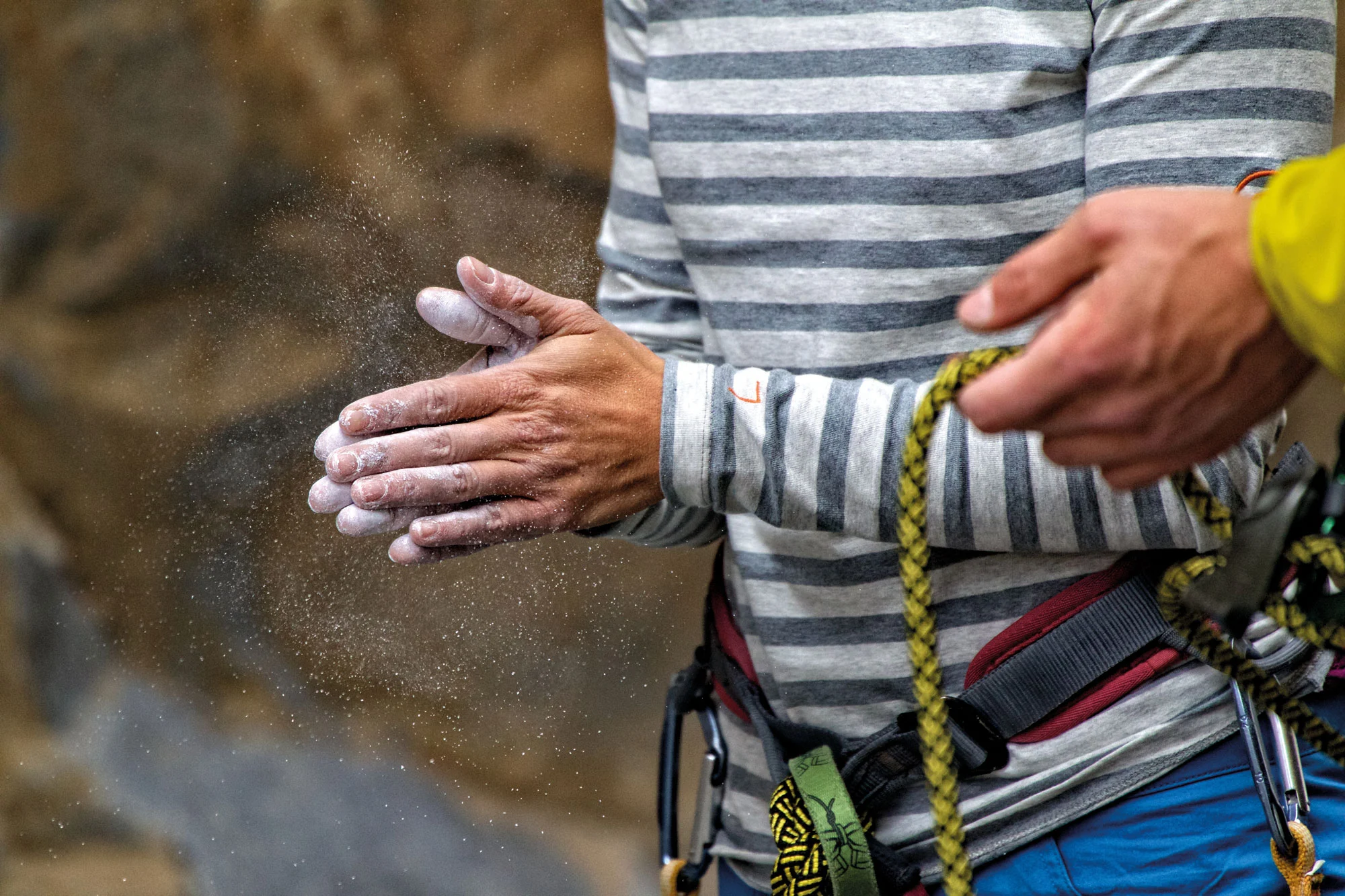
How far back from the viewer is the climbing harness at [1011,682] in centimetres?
38

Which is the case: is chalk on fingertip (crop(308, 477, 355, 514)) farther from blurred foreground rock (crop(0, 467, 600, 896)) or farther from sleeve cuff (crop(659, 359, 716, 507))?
blurred foreground rock (crop(0, 467, 600, 896))

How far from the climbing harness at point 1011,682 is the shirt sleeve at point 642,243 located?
18 centimetres

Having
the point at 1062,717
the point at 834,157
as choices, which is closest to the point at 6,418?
the point at 834,157

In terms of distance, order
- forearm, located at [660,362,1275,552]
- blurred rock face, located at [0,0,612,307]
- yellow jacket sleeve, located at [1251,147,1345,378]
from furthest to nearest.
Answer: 1. blurred rock face, located at [0,0,612,307]
2. forearm, located at [660,362,1275,552]
3. yellow jacket sleeve, located at [1251,147,1345,378]

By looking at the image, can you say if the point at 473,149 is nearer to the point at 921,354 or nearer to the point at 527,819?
the point at 921,354

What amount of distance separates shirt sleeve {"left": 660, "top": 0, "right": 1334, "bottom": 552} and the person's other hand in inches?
8.2

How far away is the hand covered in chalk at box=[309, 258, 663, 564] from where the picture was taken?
58 centimetres

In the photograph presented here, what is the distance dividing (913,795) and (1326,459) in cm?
80

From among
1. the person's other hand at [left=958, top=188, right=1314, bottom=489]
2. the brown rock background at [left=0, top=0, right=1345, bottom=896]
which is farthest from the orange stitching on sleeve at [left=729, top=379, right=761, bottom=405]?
the brown rock background at [left=0, top=0, right=1345, bottom=896]

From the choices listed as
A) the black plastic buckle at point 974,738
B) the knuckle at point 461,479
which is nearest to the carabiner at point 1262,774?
the black plastic buckle at point 974,738

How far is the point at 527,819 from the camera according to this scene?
120 cm

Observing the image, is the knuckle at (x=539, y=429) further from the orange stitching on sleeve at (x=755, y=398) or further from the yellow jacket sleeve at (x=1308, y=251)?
the yellow jacket sleeve at (x=1308, y=251)

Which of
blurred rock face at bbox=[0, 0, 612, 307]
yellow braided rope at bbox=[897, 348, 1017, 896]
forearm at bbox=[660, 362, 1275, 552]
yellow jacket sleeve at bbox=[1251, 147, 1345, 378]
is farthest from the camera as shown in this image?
blurred rock face at bbox=[0, 0, 612, 307]

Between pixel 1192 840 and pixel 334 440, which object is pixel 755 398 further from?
pixel 1192 840
